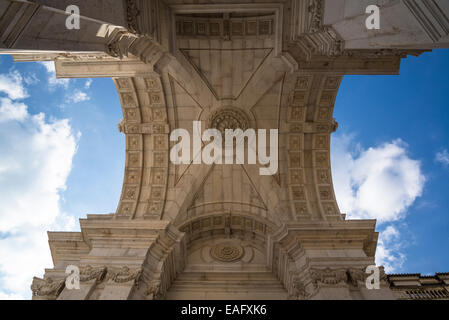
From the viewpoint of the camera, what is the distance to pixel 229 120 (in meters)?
17.4

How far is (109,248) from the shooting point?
42.0 feet

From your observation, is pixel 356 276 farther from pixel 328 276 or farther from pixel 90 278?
pixel 90 278

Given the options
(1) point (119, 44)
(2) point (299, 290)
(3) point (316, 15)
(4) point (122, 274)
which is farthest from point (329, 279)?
(1) point (119, 44)

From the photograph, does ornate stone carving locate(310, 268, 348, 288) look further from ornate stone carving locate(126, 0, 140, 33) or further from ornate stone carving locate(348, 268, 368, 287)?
ornate stone carving locate(126, 0, 140, 33)

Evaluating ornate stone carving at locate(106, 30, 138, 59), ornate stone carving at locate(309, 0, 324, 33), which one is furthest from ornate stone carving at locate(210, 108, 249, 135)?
ornate stone carving at locate(309, 0, 324, 33)

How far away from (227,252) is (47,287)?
781cm

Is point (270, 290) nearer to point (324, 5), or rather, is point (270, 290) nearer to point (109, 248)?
point (109, 248)

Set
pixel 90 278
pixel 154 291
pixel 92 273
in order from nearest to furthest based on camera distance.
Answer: pixel 90 278
pixel 92 273
pixel 154 291

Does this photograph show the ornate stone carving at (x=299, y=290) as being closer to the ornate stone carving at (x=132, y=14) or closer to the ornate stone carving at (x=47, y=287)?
the ornate stone carving at (x=47, y=287)

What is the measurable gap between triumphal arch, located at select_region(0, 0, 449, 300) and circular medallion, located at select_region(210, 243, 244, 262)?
6cm

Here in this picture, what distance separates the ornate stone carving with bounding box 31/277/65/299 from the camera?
10817 mm

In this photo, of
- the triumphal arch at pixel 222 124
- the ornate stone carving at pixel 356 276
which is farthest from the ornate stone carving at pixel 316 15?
the ornate stone carving at pixel 356 276

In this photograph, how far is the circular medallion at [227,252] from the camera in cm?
1563
